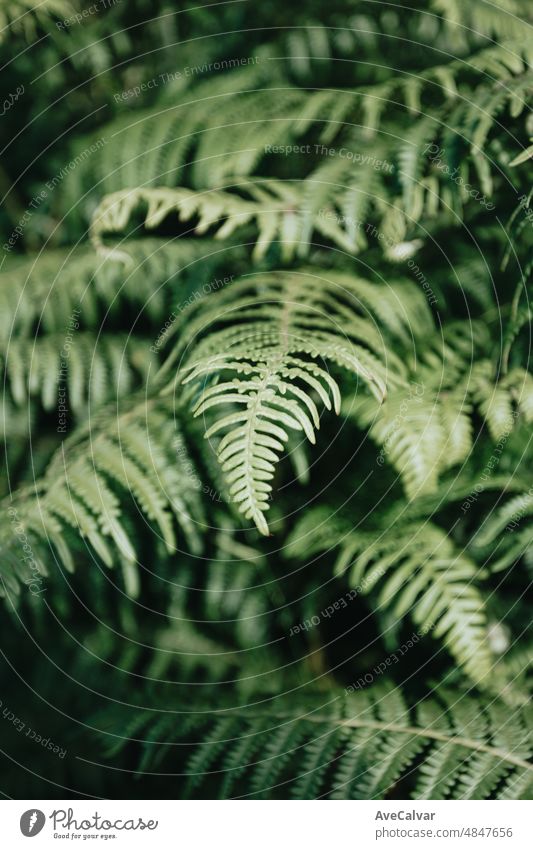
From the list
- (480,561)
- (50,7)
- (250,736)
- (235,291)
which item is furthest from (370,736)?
(50,7)

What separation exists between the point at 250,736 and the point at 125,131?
1111 mm

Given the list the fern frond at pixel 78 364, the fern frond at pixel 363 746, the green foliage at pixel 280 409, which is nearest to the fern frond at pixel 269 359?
the green foliage at pixel 280 409

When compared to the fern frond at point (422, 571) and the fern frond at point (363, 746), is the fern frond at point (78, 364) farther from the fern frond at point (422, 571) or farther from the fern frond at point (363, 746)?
the fern frond at point (363, 746)

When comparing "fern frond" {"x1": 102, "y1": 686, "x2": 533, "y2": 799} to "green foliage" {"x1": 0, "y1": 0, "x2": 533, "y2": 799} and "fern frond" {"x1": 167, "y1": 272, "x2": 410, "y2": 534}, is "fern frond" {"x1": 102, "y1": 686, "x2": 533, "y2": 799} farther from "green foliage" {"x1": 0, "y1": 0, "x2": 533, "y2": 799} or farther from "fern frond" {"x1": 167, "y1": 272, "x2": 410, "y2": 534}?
"fern frond" {"x1": 167, "y1": 272, "x2": 410, "y2": 534}

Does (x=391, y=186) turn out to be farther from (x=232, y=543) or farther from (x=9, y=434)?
(x=9, y=434)

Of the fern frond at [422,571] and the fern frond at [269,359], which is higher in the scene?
the fern frond at [269,359]
